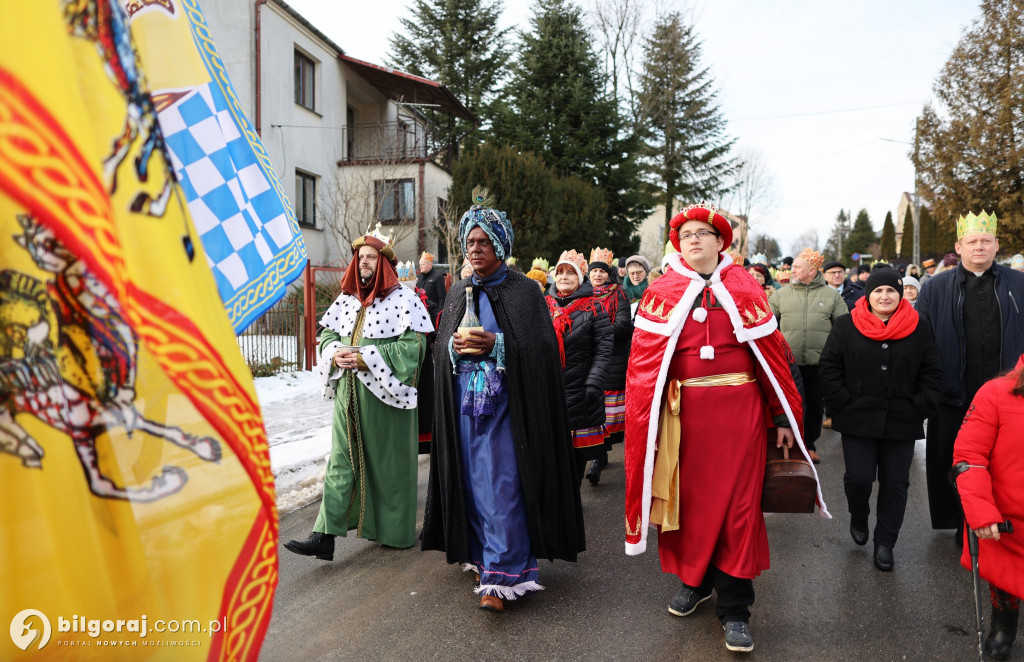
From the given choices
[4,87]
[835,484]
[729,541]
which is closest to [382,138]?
[835,484]

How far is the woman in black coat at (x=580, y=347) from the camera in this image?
580cm

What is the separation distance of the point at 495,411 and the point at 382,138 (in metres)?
21.3

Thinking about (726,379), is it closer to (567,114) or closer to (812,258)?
(812,258)

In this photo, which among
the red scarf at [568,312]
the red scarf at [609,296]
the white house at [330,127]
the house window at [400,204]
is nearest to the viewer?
the red scarf at [568,312]

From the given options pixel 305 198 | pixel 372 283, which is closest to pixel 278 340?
pixel 372 283

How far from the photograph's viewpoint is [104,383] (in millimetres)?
1028

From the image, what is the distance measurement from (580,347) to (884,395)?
2368 millimetres

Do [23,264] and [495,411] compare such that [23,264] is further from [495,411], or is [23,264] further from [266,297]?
[495,411]

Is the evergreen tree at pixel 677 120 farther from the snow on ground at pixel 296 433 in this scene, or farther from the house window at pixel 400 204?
the snow on ground at pixel 296 433

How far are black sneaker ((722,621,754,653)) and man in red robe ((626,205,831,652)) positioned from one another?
12 mm

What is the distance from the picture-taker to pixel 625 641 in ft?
11.3

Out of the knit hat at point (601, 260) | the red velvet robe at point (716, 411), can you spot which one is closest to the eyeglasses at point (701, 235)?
the red velvet robe at point (716, 411)

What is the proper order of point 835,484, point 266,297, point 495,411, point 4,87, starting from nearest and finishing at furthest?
point 4,87 < point 266,297 < point 495,411 < point 835,484

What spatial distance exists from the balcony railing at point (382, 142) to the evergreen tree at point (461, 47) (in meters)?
8.04
